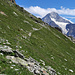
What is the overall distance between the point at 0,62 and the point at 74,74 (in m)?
21.5

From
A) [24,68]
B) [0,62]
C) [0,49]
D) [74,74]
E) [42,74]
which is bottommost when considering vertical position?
[74,74]

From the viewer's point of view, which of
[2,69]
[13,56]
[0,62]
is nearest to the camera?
[2,69]

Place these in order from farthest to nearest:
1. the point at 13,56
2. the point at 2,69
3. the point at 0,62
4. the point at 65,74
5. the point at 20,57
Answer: the point at 65,74, the point at 20,57, the point at 13,56, the point at 0,62, the point at 2,69

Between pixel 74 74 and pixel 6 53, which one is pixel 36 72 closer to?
pixel 6 53

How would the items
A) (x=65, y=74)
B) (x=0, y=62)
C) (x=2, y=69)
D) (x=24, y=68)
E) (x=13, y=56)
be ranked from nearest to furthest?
1. (x=2, y=69)
2. (x=0, y=62)
3. (x=24, y=68)
4. (x=13, y=56)
5. (x=65, y=74)

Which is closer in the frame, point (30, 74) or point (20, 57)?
point (30, 74)

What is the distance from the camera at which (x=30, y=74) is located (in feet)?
46.2

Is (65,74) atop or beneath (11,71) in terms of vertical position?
beneath

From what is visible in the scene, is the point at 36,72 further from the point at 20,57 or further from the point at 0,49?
the point at 0,49

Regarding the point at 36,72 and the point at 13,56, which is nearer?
the point at 36,72

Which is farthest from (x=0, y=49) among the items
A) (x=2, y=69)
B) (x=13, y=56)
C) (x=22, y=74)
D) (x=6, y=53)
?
(x=22, y=74)

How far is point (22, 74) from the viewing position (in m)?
13.0

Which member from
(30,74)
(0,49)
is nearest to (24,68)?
(30,74)

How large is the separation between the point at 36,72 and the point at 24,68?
2.01m
